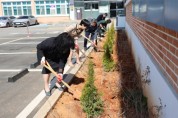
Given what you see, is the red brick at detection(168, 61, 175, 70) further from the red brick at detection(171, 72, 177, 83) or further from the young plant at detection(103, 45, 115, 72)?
the young plant at detection(103, 45, 115, 72)

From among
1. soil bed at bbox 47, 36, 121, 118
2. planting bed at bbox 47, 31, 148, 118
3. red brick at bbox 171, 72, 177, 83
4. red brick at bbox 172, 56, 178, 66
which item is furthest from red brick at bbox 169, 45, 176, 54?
soil bed at bbox 47, 36, 121, 118

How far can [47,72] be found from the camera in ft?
20.2

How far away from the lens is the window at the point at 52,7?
45.6 m

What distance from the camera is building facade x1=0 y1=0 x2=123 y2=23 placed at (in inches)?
1708

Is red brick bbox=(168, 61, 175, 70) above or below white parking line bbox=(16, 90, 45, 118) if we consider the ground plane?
above

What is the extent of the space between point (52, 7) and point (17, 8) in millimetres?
6207

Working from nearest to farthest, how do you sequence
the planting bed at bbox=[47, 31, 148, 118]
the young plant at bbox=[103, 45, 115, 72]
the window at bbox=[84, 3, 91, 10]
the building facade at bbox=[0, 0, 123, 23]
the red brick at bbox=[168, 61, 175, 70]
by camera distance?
the red brick at bbox=[168, 61, 175, 70] → the planting bed at bbox=[47, 31, 148, 118] → the young plant at bbox=[103, 45, 115, 72] → the building facade at bbox=[0, 0, 123, 23] → the window at bbox=[84, 3, 91, 10]

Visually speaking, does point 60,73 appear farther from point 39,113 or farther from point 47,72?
point 39,113

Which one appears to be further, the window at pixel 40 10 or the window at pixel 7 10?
the window at pixel 7 10

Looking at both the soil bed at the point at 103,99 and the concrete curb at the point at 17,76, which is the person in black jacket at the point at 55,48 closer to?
the soil bed at the point at 103,99

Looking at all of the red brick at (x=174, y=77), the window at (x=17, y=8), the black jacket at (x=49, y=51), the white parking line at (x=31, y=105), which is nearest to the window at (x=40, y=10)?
the window at (x=17, y=8)

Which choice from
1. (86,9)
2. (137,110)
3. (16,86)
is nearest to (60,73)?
(16,86)

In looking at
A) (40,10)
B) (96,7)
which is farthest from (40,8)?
(96,7)

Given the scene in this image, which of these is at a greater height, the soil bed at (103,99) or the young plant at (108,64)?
the young plant at (108,64)
